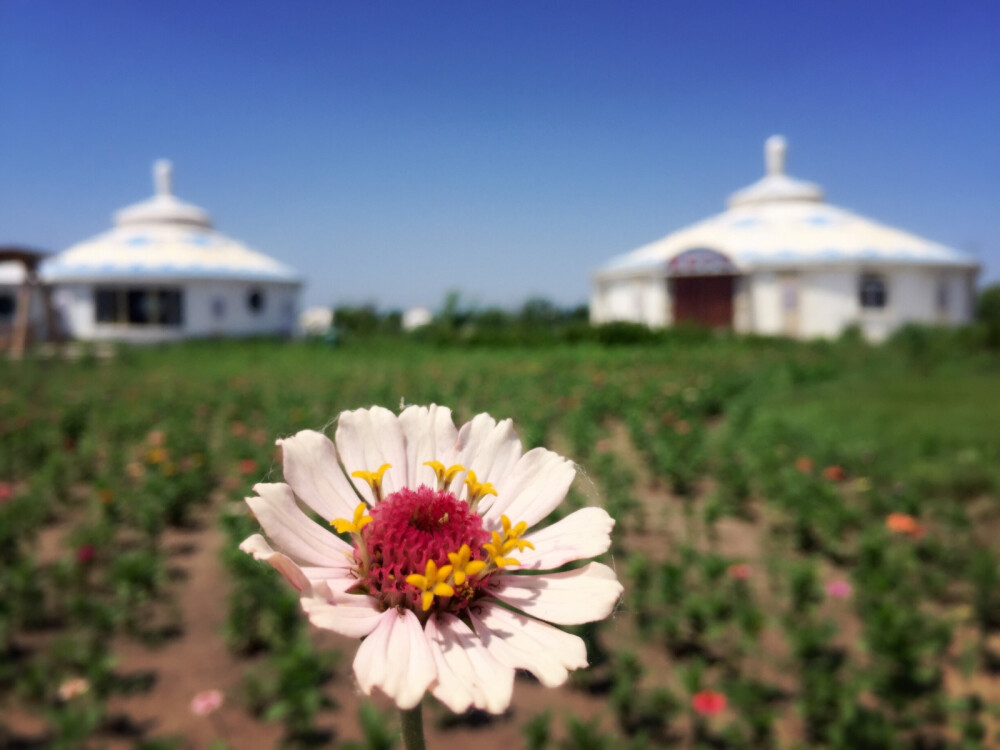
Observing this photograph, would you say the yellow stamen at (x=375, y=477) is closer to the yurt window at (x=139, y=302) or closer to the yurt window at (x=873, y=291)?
the yurt window at (x=873, y=291)

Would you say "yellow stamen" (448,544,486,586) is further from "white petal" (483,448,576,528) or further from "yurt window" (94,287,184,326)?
"yurt window" (94,287,184,326)

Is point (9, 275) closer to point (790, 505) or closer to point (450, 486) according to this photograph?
point (790, 505)

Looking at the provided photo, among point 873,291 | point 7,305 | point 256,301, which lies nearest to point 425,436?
point 873,291

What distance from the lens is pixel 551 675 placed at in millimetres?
358

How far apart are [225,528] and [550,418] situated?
3.68m

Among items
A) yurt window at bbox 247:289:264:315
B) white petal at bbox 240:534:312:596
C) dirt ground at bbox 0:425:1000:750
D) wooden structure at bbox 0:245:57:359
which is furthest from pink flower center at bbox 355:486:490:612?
yurt window at bbox 247:289:264:315

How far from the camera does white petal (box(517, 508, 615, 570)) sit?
0.41m

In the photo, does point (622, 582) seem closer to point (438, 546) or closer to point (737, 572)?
point (438, 546)

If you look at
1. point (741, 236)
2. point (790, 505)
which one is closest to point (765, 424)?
point (790, 505)

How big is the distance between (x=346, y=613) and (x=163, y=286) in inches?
1064

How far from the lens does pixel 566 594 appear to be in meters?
0.44

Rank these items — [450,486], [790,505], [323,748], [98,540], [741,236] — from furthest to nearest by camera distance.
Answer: [741,236] < [790,505] < [98,540] < [323,748] < [450,486]

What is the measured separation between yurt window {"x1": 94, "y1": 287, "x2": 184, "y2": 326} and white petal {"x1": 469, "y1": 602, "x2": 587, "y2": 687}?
26847mm

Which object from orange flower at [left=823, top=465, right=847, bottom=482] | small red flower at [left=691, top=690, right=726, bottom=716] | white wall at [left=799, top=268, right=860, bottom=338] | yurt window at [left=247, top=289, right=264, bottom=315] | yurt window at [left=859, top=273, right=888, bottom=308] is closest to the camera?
small red flower at [left=691, top=690, right=726, bottom=716]
